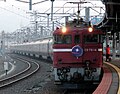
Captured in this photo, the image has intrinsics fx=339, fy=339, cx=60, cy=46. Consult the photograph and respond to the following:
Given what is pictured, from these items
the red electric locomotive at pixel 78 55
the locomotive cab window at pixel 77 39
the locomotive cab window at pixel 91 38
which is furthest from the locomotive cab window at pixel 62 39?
the locomotive cab window at pixel 91 38

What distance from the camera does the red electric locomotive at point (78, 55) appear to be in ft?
49.1

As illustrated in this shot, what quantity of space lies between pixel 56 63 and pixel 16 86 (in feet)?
16.8

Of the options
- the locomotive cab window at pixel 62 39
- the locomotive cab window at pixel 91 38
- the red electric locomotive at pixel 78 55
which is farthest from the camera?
the locomotive cab window at pixel 62 39

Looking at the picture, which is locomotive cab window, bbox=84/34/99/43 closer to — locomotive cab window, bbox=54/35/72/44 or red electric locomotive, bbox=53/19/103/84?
red electric locomotive, bbox=53/19/103/84

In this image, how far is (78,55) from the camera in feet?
48.8

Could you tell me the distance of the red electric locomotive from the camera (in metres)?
15.0

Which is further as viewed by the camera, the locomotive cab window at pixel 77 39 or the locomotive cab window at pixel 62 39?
the locomotive cab window at pixel 62 39

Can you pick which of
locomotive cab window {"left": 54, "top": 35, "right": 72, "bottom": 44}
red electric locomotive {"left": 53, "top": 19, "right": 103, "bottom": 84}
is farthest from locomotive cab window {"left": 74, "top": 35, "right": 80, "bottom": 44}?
locomotive cab window {"left": 54, "top": 35, "right": 72, "bottom": 44}

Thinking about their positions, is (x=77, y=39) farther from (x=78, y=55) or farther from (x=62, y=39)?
(x=78, y=55)

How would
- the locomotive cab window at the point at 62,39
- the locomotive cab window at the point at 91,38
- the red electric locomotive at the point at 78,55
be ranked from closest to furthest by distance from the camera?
the red electric locomotive at the point at 78,55
the locomotive cab window at the point at 91,38
the locomotive cab window at the point at 62,39

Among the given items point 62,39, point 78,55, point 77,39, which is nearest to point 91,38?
point 77,39

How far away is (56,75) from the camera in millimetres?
15227

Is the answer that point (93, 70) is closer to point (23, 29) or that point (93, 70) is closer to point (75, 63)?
point (75, 63)

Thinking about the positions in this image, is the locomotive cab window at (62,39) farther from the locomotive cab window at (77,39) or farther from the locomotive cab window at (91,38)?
the locomotive cab window at (91,38)
